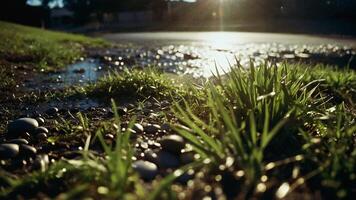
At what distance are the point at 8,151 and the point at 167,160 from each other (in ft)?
3.05

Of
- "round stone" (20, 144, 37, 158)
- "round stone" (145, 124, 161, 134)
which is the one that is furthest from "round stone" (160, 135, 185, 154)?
"round stone" (20, 144, 37, 158)

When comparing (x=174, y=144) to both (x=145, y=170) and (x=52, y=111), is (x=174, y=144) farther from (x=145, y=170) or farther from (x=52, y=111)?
(x=52, y=111)

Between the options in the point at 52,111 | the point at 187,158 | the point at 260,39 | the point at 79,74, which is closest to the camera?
the point at 187,158

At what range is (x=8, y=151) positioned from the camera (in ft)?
8.30

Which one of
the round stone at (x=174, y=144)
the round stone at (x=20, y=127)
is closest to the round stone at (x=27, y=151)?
the round stone at (x=20, y=127)

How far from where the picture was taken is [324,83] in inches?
193

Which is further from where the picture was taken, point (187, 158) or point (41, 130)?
point (41, 130)

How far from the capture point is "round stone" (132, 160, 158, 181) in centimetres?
220

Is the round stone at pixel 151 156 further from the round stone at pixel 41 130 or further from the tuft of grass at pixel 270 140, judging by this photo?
the round stone at pixel 41 130

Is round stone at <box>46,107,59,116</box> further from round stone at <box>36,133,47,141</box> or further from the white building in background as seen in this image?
the white building in background

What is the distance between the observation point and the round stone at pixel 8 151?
2520mm

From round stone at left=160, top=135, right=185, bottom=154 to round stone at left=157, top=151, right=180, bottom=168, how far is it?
44mm

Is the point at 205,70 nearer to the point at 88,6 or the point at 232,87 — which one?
the point at 232,87

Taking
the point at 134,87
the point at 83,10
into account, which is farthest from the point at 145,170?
the point at 83,10
